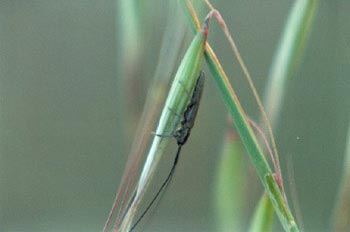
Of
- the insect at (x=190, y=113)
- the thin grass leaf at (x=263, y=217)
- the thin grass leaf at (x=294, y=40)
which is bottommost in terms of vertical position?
the thin grass leaf at (x=263, y=217)

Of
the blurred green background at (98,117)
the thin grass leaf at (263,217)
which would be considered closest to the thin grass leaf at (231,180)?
the thin grass leaf at (263,217)

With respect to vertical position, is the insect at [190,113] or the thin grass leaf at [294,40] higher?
the thin grass leaf at [294,40]

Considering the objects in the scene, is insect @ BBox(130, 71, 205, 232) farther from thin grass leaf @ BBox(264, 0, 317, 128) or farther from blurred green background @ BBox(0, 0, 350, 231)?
blurred green background @ BBox(0, 0, 350, 231)

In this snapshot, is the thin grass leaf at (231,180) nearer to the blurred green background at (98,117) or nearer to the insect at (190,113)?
the insect at (190,113)

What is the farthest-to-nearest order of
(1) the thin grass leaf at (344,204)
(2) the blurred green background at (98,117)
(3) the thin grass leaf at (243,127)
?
(2) the blurred green background at (98,117) → (1) the thin grass leaf at (344,204) → (3) the thin grass leaf at (243,127)

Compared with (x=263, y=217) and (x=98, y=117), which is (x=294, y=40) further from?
(x=98, y=117)

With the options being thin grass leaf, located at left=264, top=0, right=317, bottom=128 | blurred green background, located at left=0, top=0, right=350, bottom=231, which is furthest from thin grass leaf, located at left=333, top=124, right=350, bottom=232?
blurred green background, located at left=0, top=0, right=350, bottom=231

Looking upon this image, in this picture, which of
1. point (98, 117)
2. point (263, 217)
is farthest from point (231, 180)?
point (98, 117)
